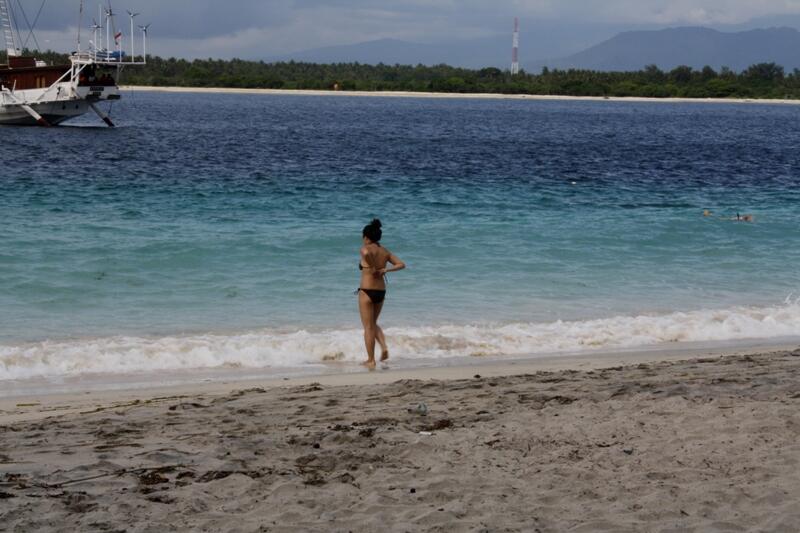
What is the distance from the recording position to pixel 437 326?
1343 centimetres

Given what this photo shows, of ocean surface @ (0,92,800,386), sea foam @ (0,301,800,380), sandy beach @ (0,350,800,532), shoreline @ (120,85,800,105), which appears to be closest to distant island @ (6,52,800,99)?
shoreline @ (120,85,800,105)

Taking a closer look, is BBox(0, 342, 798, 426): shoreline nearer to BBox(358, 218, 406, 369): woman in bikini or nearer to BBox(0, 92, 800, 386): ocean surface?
BBox(358, 218, 406, 369): woman in bikini

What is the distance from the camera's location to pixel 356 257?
62.8 ft

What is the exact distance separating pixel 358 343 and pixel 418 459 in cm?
550

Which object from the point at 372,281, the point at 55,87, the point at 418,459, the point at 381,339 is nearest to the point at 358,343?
the point at 381,339

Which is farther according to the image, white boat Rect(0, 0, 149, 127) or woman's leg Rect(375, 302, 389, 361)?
white boat Rect(0, 0, 149, 127)

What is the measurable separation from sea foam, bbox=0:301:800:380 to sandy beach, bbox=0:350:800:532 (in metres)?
2.02

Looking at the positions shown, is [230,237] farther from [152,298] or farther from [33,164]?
[33,164]

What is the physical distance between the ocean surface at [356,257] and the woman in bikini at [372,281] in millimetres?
604

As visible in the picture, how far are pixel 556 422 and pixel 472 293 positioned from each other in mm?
8696

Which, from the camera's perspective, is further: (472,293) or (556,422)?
(472,293)

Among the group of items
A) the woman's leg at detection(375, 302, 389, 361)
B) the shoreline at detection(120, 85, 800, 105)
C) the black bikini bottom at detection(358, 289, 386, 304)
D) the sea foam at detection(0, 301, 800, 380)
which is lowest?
the sea foam at detection(0, 301, 800, 380)

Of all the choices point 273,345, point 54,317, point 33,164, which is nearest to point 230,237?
point 54,317

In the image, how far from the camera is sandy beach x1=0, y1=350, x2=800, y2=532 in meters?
5.55
